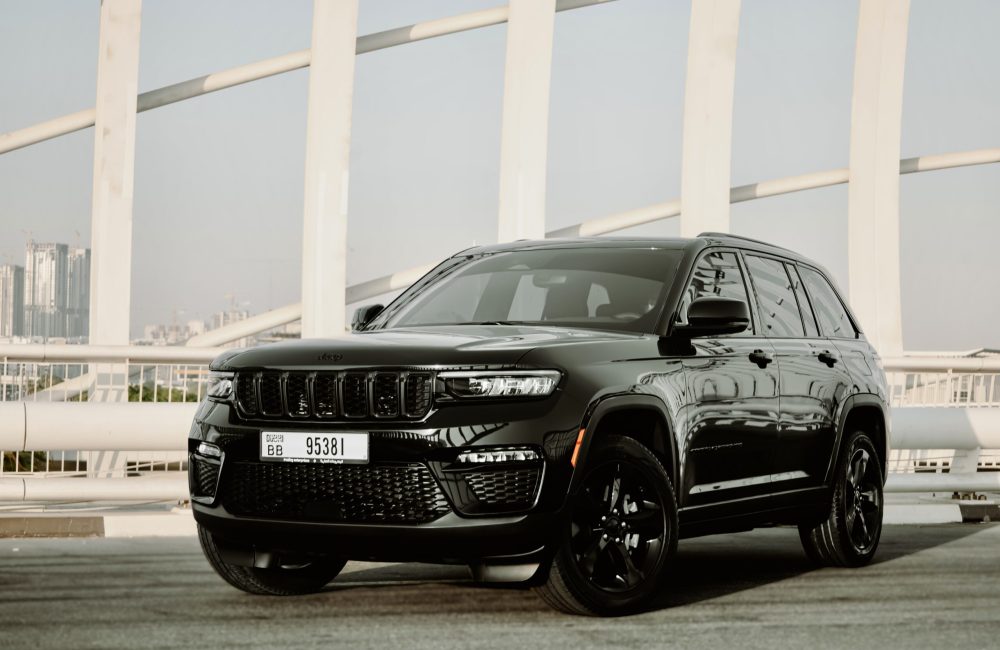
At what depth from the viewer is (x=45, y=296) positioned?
58.9 feet

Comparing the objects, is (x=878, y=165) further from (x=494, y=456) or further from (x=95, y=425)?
(x=494, y=456)

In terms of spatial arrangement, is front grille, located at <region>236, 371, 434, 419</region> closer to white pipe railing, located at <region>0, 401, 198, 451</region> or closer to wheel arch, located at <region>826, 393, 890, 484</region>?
wheel arch, located at <region>826, 393, 890, 484</region>

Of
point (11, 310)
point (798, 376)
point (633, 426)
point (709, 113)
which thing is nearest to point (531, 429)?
point (633, 426)

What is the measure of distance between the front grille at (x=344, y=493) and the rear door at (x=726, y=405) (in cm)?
157

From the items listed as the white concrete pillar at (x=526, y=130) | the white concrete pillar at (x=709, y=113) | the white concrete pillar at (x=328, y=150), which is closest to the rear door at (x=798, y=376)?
the white concrete pillar at (x=526, y=130)

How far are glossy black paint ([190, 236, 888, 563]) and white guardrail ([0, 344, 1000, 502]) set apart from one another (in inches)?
101

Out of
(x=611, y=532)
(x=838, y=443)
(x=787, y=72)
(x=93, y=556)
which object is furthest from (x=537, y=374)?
(x=787, y=72)

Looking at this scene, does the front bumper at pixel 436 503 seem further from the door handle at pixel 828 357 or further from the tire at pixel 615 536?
the door handle at pixel 828 357

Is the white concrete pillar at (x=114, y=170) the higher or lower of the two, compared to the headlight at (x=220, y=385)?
higher

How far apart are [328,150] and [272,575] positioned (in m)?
7.12

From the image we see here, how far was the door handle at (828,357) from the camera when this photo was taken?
912cm

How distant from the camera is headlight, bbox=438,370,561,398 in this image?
651cm

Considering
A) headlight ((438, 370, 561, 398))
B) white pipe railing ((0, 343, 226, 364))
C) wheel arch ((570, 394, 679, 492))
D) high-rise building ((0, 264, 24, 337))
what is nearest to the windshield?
wheel arch ((570, 394, 679, 492))

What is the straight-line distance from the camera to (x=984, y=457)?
46.2 ft
